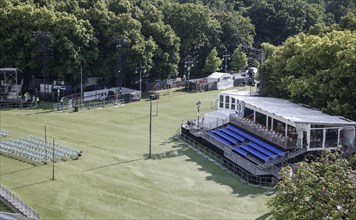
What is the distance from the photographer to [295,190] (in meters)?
16.8

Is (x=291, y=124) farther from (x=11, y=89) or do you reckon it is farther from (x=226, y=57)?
(x=226, y=57)

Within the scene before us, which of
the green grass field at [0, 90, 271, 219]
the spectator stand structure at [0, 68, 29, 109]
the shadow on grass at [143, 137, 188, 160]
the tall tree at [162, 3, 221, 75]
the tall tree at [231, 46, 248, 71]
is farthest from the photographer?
the tall tree at [231, 46, 248, 71]

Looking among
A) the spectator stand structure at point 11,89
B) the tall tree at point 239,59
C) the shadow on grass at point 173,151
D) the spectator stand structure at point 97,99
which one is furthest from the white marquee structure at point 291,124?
the tall tree at point 239,59

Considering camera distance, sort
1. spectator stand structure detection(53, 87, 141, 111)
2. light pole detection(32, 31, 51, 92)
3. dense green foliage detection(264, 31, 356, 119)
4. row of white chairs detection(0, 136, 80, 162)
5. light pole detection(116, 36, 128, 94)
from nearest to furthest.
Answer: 1. row of white chairs detection(0, 136, 80, 162)
2. dense green foliage detection(264, 31, 356, 119)
3. spectator stand structure detection(53, 87, 141, 111)
4. light pole detection(32, 31, 51, 92)
5. light pole detection(116, 36, 128, 94)

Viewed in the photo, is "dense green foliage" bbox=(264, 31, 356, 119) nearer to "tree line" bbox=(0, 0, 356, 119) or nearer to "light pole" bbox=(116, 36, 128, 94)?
"tree line" bbox=(0, 0, 356, 119)

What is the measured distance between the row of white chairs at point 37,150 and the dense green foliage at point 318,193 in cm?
2165

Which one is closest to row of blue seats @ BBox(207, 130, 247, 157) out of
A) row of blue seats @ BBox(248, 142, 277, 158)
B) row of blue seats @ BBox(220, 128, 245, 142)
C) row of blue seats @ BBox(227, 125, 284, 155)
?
row of blue seats @ BBox(220, 128, 245, 142)

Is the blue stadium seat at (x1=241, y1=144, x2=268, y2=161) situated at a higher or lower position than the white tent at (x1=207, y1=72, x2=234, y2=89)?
lower

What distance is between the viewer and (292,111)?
126 feet

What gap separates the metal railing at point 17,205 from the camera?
81.6 feet

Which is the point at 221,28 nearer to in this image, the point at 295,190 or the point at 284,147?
the point at 284,147

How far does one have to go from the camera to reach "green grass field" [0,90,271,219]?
2747 centimetres

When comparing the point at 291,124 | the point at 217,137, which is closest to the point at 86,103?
the point at 217,137

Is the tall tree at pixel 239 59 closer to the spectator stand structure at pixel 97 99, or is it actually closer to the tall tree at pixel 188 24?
the tall tree at pixel 188 24
